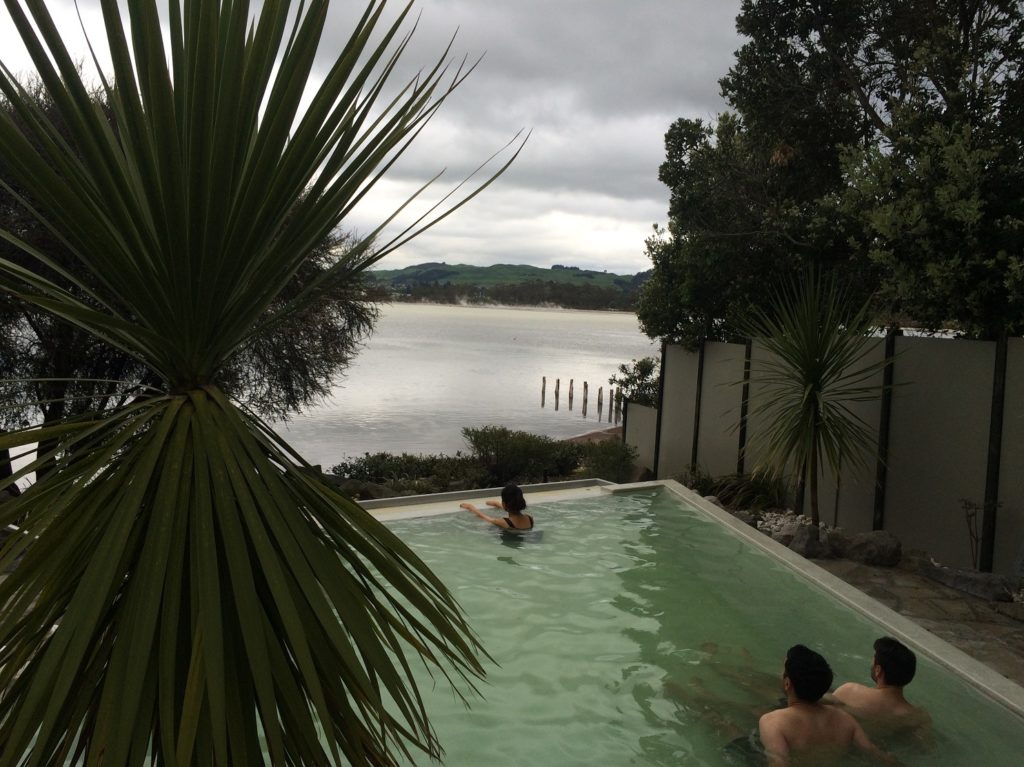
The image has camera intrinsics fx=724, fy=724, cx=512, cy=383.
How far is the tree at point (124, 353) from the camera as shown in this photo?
33.2ft

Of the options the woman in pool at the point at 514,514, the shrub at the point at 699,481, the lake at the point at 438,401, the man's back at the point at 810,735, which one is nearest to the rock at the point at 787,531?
the shrub at the point at 699,481

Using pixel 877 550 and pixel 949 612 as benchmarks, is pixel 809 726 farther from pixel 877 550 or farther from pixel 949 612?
pixel 877 550

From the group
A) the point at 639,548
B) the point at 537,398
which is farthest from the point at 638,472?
the point at 537,398

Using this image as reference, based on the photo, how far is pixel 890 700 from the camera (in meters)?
3.67

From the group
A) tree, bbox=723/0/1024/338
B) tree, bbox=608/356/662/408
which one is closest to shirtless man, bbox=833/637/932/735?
tree, bbox=723/0/1024/338

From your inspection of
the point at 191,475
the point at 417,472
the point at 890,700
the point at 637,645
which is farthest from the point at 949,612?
the point at 417,472

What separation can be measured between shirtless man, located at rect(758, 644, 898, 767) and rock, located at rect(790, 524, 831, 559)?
11.1ft

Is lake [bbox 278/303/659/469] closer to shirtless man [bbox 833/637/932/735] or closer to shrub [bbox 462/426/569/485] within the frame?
shrub [bbox 462/426/569/485]

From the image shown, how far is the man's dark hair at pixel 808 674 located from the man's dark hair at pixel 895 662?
0.46 m

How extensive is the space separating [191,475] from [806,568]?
5420 mm

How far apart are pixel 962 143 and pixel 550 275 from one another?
378ft

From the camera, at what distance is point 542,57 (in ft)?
18.3

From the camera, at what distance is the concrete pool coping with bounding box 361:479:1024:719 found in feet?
13.0

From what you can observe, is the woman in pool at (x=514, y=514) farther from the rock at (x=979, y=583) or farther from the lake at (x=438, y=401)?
the lake at (x=438, y=401)
